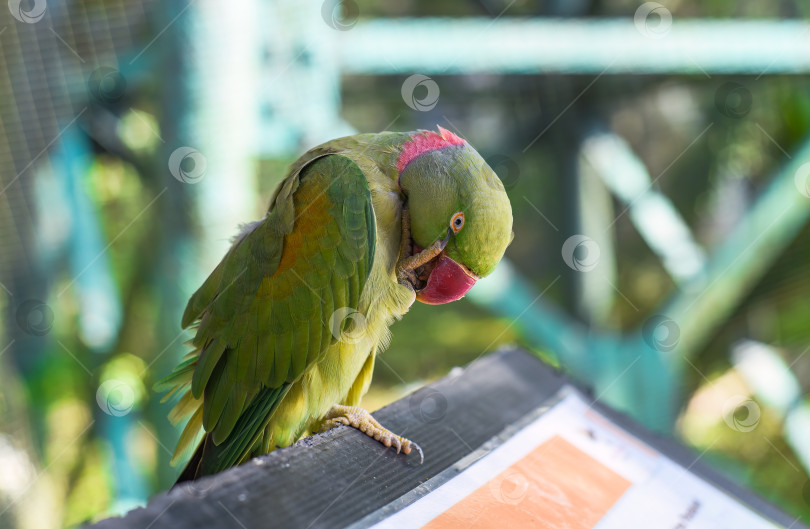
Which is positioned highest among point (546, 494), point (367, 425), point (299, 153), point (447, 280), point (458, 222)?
point (299, 153)

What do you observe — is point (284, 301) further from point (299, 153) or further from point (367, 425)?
point (299, 153)

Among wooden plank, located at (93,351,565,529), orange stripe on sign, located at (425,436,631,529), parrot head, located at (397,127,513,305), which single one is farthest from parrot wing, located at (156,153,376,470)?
orange stripe on sign, located at (425,436,631,529)

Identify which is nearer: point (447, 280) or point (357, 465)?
point (357, 465)

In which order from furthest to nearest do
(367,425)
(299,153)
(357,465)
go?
(299,153)
(367,425)
(357,465)

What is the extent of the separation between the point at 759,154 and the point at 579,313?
2238 millimetres

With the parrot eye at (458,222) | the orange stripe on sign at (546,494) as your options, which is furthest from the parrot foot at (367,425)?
the parrot eye at (458,222)

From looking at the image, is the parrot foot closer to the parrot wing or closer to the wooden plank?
the wooden plank

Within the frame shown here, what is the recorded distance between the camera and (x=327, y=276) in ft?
5.92

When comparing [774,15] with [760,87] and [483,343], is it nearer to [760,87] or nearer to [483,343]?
[760,87]

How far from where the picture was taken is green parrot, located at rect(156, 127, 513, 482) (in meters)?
1.80

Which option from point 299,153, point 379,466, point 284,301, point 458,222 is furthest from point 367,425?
point 299,153

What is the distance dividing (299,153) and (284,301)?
1024mm

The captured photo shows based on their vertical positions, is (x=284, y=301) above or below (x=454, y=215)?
below

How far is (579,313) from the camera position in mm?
3910
